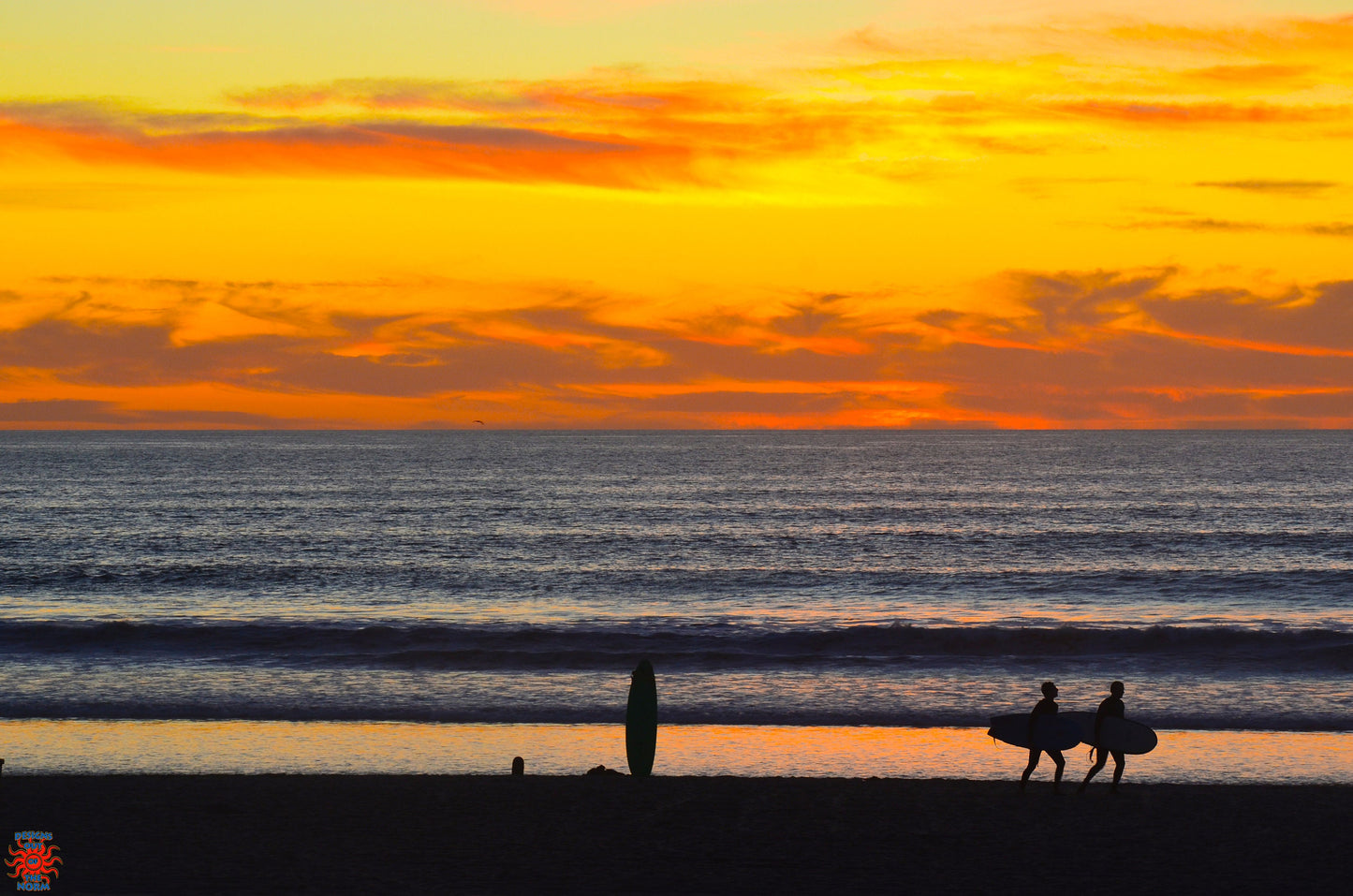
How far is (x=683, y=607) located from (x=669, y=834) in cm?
2606

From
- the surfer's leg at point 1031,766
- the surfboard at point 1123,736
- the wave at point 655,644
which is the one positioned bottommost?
the surfer's leg at point 1031,766

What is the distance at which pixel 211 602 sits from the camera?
4047cm

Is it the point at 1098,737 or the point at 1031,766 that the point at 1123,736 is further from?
the point at 1031,766

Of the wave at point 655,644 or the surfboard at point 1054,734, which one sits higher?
the wave at point 655,644

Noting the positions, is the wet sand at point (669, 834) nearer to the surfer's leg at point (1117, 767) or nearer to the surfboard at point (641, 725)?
the surfer's leg at point (1117, 767)

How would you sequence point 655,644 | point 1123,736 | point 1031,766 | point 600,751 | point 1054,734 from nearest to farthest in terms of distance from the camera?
point 1054,734 → point 1123,736 → point 1031,766 → point 600,751 → point 655,644

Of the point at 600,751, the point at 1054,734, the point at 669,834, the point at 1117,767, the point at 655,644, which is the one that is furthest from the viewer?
the point at 655,644

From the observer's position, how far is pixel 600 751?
19.3 metres

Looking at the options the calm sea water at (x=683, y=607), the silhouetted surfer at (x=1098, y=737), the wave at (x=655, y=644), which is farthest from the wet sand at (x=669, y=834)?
the wave at (x=655, y=644)

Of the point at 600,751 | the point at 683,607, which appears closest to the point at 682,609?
the point at 683,607

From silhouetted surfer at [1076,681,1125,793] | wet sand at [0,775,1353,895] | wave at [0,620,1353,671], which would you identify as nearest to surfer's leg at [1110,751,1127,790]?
silhouetted surfer at [1076,681,1125,793]

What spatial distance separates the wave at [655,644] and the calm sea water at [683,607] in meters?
0.14

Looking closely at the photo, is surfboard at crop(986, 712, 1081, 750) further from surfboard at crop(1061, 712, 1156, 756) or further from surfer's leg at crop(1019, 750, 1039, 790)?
surfer's leg at crop(1019, 750, 1039, 790)

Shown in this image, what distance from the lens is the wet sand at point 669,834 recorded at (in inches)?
456
